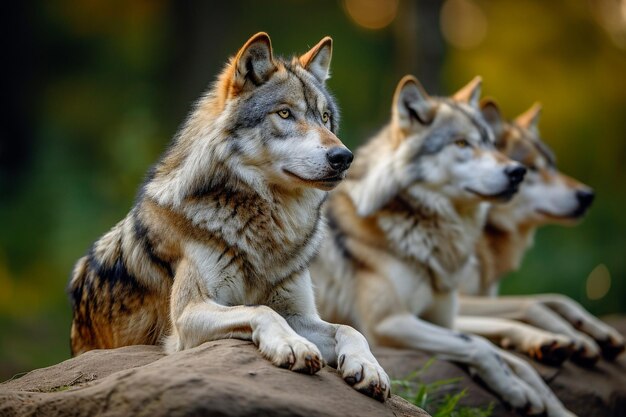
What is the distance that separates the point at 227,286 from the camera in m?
3.92

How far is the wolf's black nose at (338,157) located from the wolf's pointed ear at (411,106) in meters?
2.63

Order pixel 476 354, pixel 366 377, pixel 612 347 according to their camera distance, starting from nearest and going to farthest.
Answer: pixel 366 377
pixel 476 354
pixel 612 347

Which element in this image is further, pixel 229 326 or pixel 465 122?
pixel 465 122

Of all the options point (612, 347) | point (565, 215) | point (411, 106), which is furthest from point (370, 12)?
point (612, 347)

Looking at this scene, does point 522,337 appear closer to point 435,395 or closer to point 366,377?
point 435,395

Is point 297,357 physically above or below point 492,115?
below

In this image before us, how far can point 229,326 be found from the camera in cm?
366

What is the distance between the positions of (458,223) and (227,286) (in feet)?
9.59

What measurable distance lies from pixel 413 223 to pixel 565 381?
168 cm

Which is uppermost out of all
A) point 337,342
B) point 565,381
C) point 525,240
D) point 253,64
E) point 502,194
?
point 253,64

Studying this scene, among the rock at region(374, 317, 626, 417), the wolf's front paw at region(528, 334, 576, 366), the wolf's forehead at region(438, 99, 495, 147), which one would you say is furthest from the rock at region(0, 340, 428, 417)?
the wolf's forehead at region(438, 99, 495, 147)

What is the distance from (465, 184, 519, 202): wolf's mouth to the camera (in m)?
6.13

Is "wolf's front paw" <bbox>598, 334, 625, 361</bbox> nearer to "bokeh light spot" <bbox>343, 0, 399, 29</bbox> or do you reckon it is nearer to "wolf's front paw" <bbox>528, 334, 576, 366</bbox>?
"wolf's front paw" <bbox>528, 334, 576, 366</bbox>

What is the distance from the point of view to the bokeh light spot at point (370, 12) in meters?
18.3
